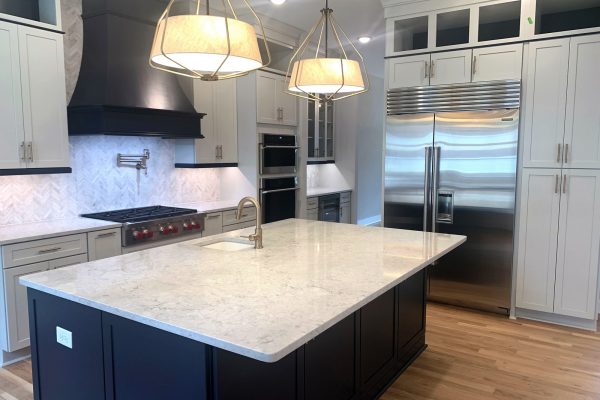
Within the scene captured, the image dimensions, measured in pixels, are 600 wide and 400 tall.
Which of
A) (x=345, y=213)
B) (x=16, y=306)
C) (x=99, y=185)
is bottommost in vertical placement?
(x=16, y=306)

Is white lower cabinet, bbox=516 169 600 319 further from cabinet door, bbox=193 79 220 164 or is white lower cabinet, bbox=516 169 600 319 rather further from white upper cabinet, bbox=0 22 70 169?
white upper cabinet, bbox=0 22 70 169

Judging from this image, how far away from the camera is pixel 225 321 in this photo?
1523mm

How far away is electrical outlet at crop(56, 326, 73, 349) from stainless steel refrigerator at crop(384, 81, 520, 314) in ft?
10.5

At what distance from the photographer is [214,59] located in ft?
6.38

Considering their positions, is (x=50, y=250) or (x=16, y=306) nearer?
(x=16, y=306)

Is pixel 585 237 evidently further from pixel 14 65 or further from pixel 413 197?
pixel 14 65

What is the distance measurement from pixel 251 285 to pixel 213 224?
2.60 m

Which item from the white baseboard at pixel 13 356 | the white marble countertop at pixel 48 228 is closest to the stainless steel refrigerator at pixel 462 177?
the white marble countertop at pixel 48 228

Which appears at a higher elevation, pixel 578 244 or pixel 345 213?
pixel 578 244

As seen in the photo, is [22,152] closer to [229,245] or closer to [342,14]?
[229,245]

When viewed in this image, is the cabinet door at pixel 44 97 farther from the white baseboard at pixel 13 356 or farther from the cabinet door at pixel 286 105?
Answer: the cabinet door at pixel 286 105

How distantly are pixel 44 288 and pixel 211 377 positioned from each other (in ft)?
2.87

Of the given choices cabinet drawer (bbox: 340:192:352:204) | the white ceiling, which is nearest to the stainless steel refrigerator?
the white ceiling

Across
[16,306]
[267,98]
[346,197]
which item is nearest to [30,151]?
[16,306]
